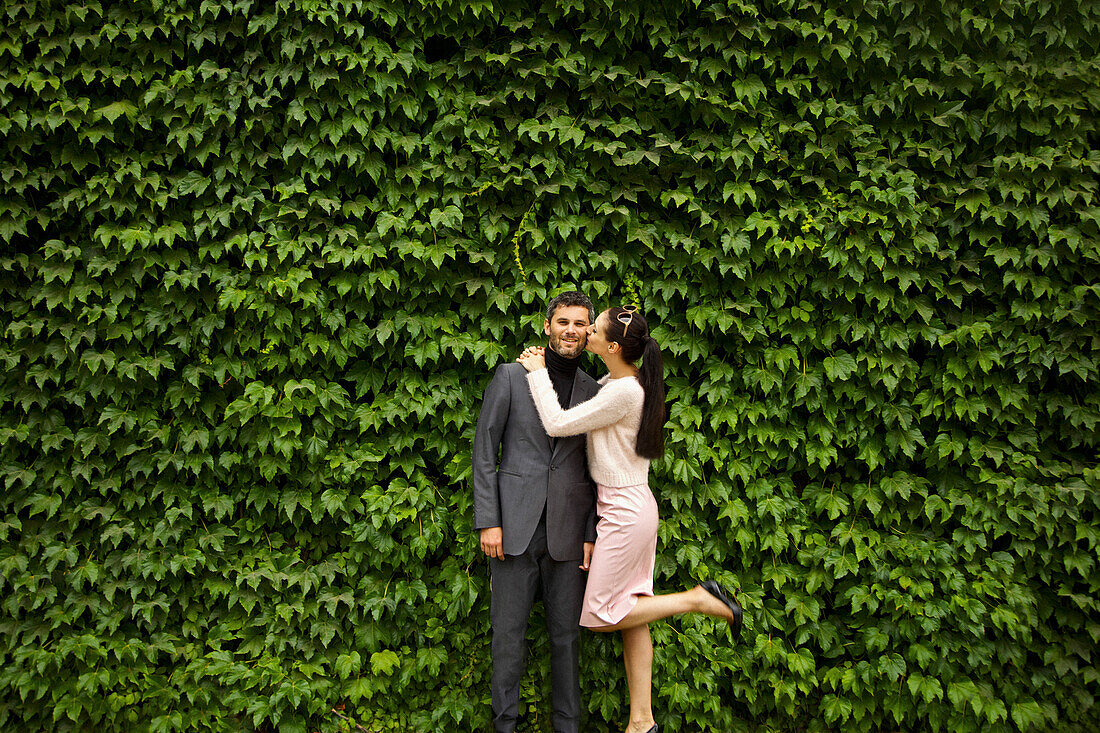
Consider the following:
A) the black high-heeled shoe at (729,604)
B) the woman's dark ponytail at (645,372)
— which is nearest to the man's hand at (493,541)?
the woman's dark ponytail at (645,372)

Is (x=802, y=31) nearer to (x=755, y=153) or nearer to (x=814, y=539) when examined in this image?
(x=755, y=153)

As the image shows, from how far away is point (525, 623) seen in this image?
3.39 meters

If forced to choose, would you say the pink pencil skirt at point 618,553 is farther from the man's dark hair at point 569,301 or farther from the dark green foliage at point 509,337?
the man's dark hair at point 569,301

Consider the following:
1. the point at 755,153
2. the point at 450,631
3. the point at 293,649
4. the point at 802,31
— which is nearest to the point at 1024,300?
the point at 755,153

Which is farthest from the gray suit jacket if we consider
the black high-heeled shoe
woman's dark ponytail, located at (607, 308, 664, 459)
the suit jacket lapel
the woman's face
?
the black high-heeled shoe

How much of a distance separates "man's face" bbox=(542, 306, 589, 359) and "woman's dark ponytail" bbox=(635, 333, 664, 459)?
1.11ft

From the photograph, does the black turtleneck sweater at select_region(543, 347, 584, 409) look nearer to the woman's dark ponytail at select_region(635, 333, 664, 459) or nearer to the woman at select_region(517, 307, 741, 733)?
the woman at select_region(517, 307, 741, 733)

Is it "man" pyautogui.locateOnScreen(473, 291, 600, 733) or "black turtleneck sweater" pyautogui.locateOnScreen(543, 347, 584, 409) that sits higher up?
"black turtleneck sweater" pyautogui.locateOnScreen(543, 347, 584, 409)

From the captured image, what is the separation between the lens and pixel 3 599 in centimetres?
380

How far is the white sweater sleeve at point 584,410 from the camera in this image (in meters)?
3.13

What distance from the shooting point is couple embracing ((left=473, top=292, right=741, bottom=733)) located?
3219 mm

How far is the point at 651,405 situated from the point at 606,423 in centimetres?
25

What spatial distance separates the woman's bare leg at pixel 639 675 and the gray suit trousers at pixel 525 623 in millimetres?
294

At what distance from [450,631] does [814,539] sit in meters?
Result: 2.28
